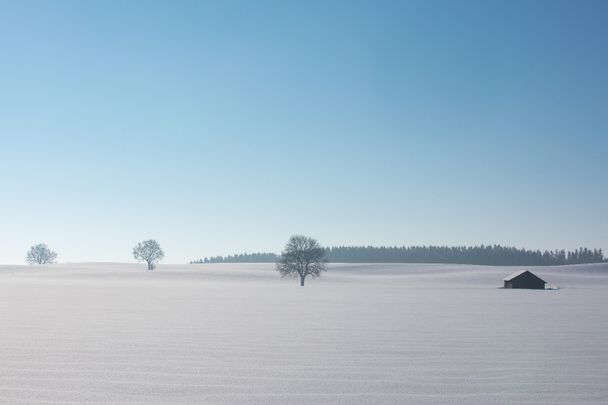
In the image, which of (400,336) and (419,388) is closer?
(419,388)

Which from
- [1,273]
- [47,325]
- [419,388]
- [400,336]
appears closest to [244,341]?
[400,336]

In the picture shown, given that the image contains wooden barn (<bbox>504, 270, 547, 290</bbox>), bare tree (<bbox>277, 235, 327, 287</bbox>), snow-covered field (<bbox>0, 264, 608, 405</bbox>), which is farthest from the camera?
bare tree (<bbox>277, 235, 327, 287</bbox>)

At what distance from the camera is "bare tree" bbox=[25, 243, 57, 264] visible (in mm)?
141962

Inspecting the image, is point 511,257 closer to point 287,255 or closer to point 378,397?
point 287,255

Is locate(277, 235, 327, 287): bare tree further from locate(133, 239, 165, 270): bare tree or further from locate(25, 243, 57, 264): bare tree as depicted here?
locate(25, 243, 57, 264): bare tree

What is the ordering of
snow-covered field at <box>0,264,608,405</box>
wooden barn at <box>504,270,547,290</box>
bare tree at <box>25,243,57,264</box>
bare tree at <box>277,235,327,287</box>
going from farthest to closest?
bare tree at <box>25,243,57,264</box>, bare tree at <box>277,235,327,287</box>, wooden barn at <box>504,270,547,290</box>, snow-covered field at <box>0,264,608,405</box>

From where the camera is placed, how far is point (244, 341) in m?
11.8

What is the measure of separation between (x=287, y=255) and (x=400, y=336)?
63500mm

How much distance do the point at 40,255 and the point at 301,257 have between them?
93759mm

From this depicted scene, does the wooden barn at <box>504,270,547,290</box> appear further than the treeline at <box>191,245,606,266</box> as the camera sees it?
No

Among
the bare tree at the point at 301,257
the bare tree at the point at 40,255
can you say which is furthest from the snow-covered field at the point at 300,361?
the bare tree at the point at 40,255

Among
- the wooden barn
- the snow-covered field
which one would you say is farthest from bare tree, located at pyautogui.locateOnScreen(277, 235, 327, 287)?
the snow-covered field

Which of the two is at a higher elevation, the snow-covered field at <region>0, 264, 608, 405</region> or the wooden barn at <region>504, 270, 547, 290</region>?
the snow-covered field at <region>0, 264, 608, 405</region>

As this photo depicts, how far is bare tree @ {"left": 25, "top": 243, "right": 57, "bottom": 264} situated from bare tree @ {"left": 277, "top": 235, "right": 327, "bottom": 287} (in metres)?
90.6
